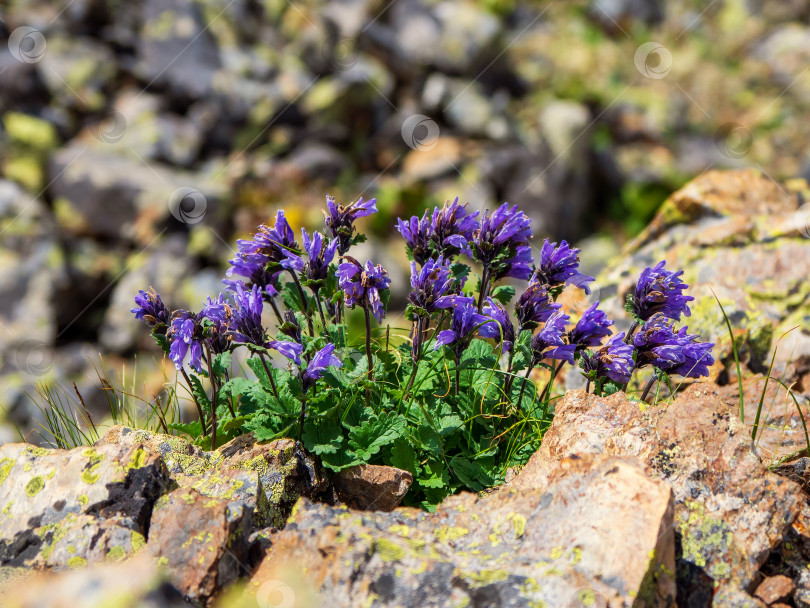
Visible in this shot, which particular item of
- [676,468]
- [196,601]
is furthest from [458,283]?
[196,601]

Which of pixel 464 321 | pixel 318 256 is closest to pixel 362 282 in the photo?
pixel 318 256

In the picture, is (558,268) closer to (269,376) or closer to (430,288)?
(430,288)

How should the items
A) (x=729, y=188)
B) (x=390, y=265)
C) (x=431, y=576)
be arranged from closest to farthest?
(x=431, y=576), (x=729, y=188), (x=390, y=265)

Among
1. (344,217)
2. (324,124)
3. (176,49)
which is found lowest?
(344,217)

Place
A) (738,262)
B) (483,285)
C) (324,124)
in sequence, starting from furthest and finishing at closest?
1. (324,124)
2. (738,262)
3. (483,285)

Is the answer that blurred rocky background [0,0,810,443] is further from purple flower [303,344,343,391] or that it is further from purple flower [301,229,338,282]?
purple flower [303,344,343,391]

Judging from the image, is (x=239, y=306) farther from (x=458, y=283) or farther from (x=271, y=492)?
(x=458, y=283)

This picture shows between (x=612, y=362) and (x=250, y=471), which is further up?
(x=612, y=362)
